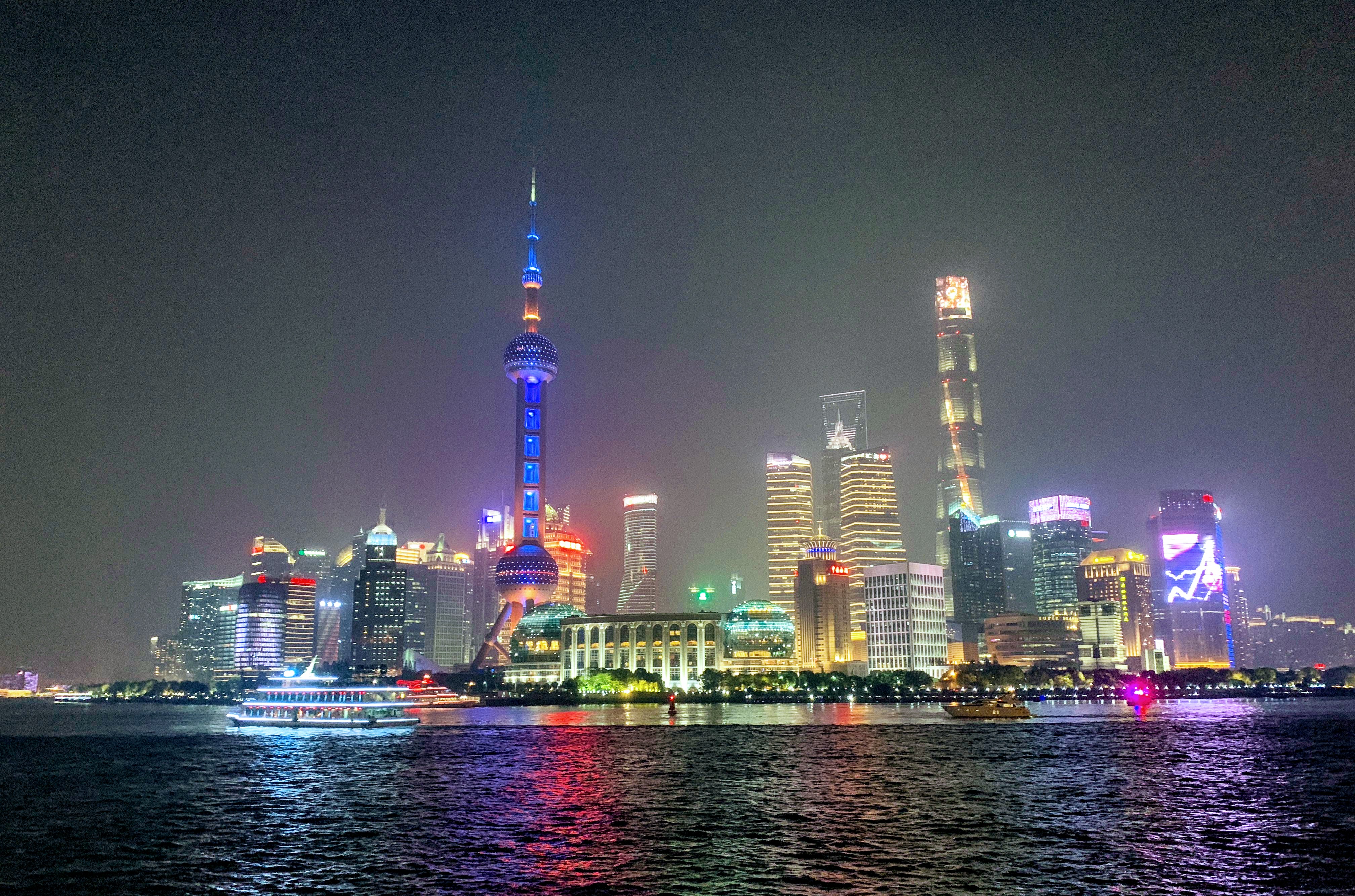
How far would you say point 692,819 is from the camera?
66000 millimetres

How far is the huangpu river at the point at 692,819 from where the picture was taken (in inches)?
1855

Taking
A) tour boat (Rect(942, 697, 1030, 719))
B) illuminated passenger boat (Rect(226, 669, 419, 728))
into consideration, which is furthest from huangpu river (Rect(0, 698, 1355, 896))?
tour boat (Rect(942, 697, 1030, 719))

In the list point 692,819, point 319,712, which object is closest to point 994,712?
point 319,712

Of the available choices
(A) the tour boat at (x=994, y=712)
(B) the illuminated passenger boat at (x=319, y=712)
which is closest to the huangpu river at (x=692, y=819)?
(B) the illuminated passenger boat at (x=319, y=712)

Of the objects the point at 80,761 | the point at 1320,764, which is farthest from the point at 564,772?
the point at 1320,764

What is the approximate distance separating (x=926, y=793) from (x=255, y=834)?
149 feet

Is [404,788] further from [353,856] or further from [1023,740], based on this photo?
[1023,740]

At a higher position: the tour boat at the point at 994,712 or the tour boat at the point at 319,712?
the tour boat at the point at 319,712

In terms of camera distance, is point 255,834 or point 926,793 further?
point 926,793

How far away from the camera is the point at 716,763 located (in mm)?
104312

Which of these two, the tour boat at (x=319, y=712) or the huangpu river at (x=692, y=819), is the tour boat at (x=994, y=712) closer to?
the huangpu river at (x=692, y=819)

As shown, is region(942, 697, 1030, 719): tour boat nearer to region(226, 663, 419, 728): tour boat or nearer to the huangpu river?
the huangpu river

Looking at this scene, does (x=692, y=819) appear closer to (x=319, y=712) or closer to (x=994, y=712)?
(x=319, y=712)

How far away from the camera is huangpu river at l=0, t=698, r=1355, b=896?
4712 cm
